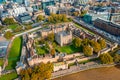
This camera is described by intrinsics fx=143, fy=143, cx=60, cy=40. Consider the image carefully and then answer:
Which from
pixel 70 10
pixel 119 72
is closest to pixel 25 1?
pixel 70 10

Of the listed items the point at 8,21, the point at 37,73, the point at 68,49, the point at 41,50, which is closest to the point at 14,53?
the point at 41,50

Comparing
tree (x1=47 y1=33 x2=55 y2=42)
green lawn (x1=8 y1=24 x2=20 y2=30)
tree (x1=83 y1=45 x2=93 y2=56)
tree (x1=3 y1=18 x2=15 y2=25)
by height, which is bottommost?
tree (x1=83 y1=45 x2=93 y2=56)

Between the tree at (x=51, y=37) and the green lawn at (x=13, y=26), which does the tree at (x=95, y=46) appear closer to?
the tree at (x=51, y=37)

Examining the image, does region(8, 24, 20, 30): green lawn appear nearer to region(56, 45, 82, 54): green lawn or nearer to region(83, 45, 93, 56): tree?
region(56, 45, 82, 54): green lawn

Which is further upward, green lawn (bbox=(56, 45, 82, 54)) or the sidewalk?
green lawn (bbox=(56, 45, 82, 54))

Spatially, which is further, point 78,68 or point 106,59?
point 106,59

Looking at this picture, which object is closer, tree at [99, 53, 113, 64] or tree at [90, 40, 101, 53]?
tree at [99, 53, 113, 64]

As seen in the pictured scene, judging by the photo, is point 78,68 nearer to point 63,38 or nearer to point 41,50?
point 63,38

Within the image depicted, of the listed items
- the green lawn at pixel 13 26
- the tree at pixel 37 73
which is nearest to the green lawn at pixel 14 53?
the tree at pixel 37 73

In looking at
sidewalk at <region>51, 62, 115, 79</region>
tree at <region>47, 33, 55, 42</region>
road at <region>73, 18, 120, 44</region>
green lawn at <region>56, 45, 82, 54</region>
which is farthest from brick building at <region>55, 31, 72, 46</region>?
road at <region>73, 18, 120, 44</region>
